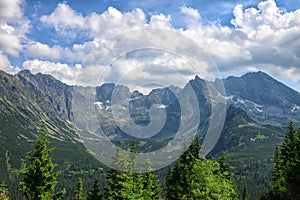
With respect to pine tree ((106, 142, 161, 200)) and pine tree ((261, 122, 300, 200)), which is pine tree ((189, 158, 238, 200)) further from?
pine tree ((261, 122, 300, 200))

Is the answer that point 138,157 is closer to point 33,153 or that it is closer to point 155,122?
point 155,122

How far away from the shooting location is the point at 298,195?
41125 mm

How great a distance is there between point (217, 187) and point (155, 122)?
14722 millimetres

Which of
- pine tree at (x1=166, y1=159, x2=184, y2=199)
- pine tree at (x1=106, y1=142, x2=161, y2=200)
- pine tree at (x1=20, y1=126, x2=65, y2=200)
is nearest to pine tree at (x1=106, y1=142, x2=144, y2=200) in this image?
pine tree at (x1=106, y1=142, x2=161, y2=200)

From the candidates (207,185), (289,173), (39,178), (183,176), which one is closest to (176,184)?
(183,176)

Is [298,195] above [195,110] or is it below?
below

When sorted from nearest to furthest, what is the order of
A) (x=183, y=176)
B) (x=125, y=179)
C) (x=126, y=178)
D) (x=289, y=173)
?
(x=126, y=178) < (x=125, y=179) < (x=289, y=173) < (x=183, y=176)

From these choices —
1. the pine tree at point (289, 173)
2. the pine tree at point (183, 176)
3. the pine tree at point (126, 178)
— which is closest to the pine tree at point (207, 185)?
the pine tree at point (183, 176)

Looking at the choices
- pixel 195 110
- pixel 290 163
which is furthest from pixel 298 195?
pixel 195 110

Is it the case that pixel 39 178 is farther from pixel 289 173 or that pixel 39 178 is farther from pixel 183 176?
pixel 289 173

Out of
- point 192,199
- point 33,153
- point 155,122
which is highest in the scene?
point 155,122

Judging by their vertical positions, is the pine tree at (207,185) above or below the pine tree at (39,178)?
below

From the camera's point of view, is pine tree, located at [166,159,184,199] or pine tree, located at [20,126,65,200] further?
pine tree, located at [166,159,184,199]

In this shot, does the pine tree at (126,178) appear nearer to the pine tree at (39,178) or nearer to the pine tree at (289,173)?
the pine tree at (39,178)
